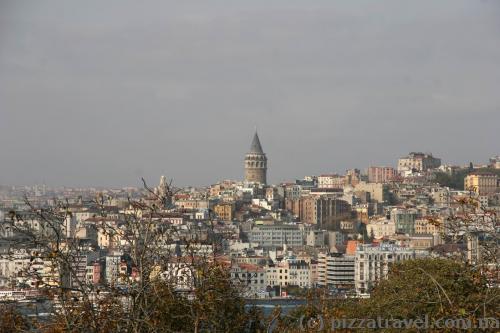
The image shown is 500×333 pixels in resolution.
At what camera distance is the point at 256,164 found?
2987 inches

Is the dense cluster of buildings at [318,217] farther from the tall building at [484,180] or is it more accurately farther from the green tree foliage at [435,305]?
the green tree foliage at [435,305]

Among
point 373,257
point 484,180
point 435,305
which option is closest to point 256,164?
point 484,180

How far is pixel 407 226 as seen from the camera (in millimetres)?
53844

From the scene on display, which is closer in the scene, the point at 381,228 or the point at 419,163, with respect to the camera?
the point at 381,228

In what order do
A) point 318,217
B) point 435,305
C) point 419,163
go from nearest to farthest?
1. point 435,305
2. point 318,217
3. point 419,163

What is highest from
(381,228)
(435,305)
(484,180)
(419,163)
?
(419,163)

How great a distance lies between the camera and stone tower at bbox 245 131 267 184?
75562 millimetres

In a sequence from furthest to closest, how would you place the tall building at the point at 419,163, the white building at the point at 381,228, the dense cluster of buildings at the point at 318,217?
the tall building at the point at 419,163, the white building at the point at 381,228, the dense cluster of buildings at the point at 318,217

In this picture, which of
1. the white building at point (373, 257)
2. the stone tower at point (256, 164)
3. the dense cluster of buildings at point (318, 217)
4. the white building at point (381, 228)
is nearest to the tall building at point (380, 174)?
the dense cluster of buildings at point (318, 217)

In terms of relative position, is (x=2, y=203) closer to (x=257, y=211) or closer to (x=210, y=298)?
(x=210, y=298)

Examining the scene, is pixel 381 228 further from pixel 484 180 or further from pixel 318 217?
pixel 484 180

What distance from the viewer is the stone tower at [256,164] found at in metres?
75.6

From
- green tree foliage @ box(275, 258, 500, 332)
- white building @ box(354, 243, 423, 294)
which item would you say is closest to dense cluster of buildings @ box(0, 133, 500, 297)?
white building @ box(354, 243, 423, 294)

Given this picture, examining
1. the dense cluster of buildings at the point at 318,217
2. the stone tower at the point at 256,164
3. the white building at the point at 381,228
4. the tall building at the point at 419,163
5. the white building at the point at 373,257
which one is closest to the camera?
the dense cluster of buildings at the point at 318,217
